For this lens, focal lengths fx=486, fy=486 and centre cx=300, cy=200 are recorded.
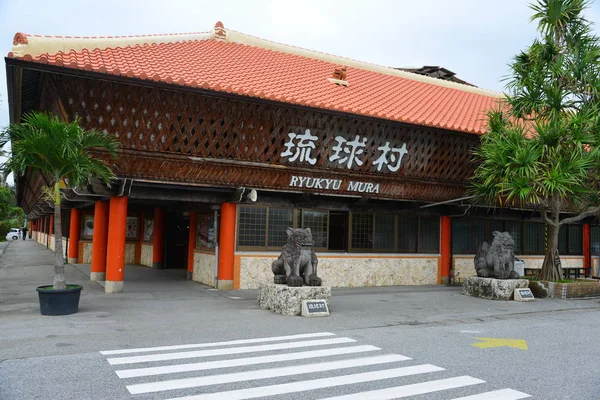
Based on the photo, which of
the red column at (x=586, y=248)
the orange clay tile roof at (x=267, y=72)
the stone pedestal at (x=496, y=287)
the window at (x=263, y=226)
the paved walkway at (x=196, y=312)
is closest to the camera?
the paved walkway at (x=196, y=312)

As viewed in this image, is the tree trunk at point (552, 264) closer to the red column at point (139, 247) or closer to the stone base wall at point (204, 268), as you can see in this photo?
the stone base wall at point (204, 268)

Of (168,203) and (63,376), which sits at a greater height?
(168,203)

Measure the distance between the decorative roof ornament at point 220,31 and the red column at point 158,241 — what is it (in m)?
8.02

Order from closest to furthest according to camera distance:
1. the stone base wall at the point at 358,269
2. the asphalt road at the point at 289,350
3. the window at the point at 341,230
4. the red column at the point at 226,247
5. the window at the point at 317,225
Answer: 1. the asphalt road at the point at 289,350
2. the red column at the point at 226,247
3. the stone base wall at the point at 358,269
4. the window at the point at 341,230
5. the window at the point at 317,225

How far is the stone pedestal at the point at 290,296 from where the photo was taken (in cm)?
1101

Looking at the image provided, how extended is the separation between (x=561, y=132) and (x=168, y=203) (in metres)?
14.1

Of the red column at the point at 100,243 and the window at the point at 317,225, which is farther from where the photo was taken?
the red column at the point at 100,243

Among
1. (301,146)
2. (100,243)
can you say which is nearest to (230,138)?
(301,146)

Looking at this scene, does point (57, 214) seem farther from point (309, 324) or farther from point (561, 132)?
point (561, 132)

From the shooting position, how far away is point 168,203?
63.6 feet

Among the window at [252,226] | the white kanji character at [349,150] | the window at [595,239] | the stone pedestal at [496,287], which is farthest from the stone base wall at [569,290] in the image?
the window at [595,239]

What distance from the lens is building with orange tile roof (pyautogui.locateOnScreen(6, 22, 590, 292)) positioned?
41.3ft

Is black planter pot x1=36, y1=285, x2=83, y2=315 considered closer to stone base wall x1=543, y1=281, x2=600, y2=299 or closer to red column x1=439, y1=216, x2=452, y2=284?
red column x1=439, y1=216, x2=452, y2=284

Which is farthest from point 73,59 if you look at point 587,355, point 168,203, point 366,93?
point 587,355
